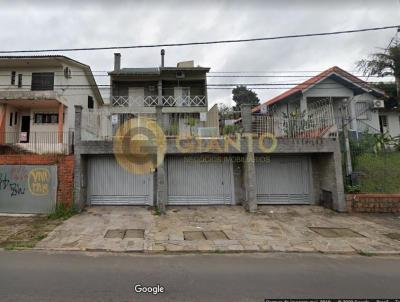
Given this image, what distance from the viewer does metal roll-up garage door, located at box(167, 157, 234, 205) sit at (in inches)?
395

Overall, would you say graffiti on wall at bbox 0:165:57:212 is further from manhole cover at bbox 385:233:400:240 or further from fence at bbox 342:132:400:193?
fence at bbox 342:132:400:193

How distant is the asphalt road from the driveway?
0.53 meters

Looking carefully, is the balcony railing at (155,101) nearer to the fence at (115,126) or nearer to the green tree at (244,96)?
the fence at (115,126)

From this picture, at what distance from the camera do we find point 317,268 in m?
4.61

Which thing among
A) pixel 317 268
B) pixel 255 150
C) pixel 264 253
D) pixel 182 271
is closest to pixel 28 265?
pixel 182 271

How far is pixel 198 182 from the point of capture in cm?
1012

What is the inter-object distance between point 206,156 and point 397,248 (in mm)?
A: 6746

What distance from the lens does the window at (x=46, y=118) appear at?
1623cm

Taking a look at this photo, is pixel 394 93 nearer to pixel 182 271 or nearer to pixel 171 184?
pixel 171 184

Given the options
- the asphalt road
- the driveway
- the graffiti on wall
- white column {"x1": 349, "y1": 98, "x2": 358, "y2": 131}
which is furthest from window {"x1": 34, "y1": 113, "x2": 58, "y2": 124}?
white column {"x1": 349, "y1": 98, "x2": 358, "y2": 131}

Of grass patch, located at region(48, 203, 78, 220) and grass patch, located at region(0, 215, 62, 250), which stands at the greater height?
grass patch, located at region(48, 203, 78, 220)

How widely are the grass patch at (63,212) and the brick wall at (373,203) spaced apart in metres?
10.5

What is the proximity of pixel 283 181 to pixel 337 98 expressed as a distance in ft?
32.3

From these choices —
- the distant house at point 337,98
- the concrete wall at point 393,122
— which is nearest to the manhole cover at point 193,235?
the distant house at point 337,98
